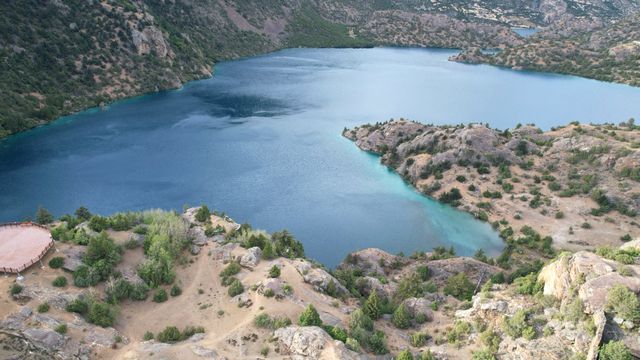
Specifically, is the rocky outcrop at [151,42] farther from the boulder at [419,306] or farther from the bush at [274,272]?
the boulder at [419,306]

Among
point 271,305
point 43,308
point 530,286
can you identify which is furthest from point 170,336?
point 530,286

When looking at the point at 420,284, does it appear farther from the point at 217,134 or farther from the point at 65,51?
the point at 65,51

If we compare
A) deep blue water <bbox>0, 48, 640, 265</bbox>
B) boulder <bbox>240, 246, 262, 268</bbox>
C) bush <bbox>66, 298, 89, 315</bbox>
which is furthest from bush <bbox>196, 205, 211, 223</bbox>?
bush <bbox>66, 298, 89, 315</bbox>

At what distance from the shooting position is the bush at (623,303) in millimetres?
25938

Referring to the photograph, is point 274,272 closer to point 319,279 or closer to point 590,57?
point 319,279

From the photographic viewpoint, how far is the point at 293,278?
39438 millimetres

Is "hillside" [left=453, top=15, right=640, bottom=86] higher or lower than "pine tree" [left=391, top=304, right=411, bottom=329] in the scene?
higher

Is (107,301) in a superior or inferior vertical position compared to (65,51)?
inferior

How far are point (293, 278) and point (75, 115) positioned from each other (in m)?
89.5

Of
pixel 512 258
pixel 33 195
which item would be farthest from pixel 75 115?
pixel 512 258

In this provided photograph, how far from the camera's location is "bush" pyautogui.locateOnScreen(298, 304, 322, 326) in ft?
108

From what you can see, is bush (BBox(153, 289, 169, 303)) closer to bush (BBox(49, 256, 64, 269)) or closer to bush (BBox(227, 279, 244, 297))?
bush (BBox(227, 279, 244, 297))

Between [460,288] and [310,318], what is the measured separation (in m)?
17.4

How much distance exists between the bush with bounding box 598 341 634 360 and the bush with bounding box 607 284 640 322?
2065 millimetres
